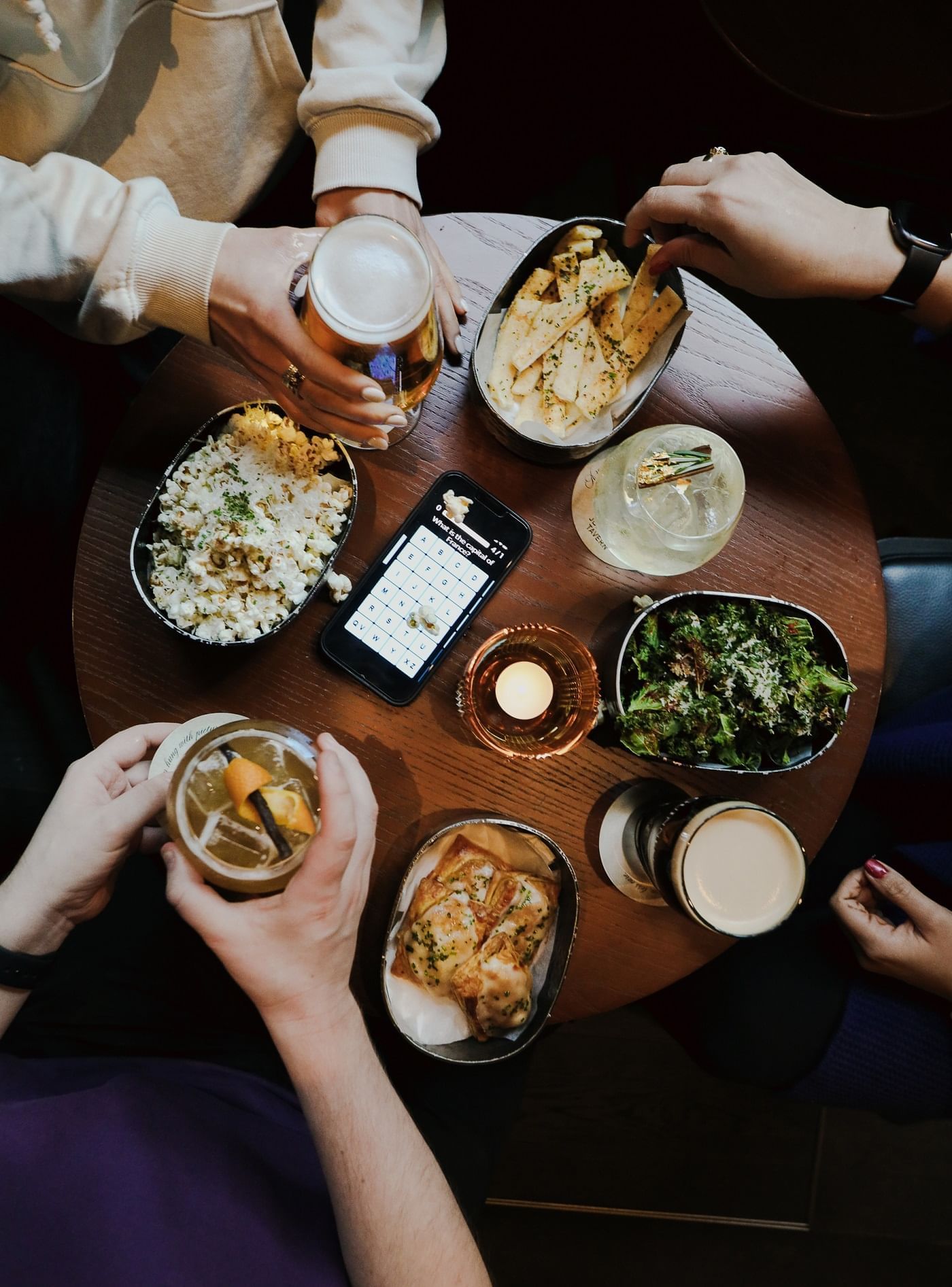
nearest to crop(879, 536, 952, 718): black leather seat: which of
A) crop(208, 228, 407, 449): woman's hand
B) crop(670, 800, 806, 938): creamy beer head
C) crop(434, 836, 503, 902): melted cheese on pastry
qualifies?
crop(670, 800, 806, 938): creamy beer head

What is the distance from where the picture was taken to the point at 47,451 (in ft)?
5.73

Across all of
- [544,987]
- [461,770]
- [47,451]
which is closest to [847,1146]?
[544,987]

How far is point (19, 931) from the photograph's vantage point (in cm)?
136

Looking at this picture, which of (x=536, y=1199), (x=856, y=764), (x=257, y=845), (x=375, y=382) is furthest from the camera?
(x=536, y=1199)

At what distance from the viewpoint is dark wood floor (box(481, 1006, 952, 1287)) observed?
252 cm

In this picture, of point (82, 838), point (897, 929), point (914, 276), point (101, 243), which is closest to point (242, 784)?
point (82, 838)

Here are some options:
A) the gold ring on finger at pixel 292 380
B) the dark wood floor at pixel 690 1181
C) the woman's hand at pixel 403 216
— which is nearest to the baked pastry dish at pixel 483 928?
the gold ring on finger at pixel 292 380

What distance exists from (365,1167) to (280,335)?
131cm

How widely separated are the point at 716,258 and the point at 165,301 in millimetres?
990

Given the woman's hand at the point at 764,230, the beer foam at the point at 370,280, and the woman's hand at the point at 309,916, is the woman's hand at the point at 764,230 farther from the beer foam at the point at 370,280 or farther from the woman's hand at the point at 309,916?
the woman's hand at the point at 309,916

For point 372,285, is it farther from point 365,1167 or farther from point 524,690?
point 365,1167

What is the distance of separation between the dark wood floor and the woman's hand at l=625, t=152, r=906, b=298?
2077 mm

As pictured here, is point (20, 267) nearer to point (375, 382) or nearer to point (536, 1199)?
point (375, 382)

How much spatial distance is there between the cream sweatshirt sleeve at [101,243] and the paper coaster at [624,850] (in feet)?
3.75
